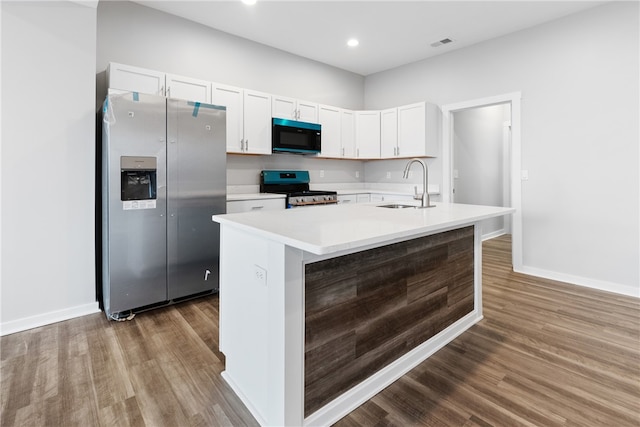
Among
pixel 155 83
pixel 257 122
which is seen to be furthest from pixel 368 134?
pixel 155 83

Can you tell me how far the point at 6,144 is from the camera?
7.54 feet

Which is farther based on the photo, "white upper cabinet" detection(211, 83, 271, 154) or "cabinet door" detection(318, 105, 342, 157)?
"cabinet door" detection(318, 105, 342, 157)

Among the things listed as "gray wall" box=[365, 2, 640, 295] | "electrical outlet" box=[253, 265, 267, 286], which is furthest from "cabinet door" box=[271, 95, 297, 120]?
"electrical outlet" box=[253, 265, 267, 286]

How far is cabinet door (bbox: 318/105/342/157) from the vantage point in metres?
4.66

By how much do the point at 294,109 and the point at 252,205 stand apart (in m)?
1.54

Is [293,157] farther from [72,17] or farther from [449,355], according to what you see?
[449,355]

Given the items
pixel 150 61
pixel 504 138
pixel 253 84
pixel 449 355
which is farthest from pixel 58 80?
pixel 504 138

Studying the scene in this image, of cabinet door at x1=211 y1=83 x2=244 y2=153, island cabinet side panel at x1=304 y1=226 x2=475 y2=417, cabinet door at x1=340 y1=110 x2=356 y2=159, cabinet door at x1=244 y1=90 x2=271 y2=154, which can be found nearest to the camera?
island cabinet side panel at x1=304 y1=226 x2=475 y2=417

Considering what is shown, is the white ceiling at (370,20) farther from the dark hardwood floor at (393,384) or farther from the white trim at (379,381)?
the white trim at (379,381)

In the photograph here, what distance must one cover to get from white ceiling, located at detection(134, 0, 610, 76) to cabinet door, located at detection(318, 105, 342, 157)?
81cm

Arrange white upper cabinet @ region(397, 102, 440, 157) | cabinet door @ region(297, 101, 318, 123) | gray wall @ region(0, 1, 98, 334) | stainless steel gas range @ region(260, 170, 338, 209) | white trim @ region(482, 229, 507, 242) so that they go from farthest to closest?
white trim @ region(482, 229, 507, 242) → white upper cabinet @ region(397, 102, 440, 157) → cabinet door @ region(297, 101, 318, 123) → stainless steel gas range @ region(260, 170, 338, 209) → gray wall @ region(0, 1, 98, 334)

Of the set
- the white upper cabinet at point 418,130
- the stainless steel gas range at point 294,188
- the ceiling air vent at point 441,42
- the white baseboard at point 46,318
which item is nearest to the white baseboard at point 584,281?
the white upper cabinet at point 418,130

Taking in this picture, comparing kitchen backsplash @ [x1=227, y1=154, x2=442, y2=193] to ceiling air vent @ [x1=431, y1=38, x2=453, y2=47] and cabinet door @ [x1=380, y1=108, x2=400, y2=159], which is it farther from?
ceiling air vent @ [x1=431, y1=38, x2=453, y2=47]

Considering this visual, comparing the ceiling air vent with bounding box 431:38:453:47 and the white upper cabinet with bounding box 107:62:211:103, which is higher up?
the ceiling air vent with bounding box 431:38:453:47
